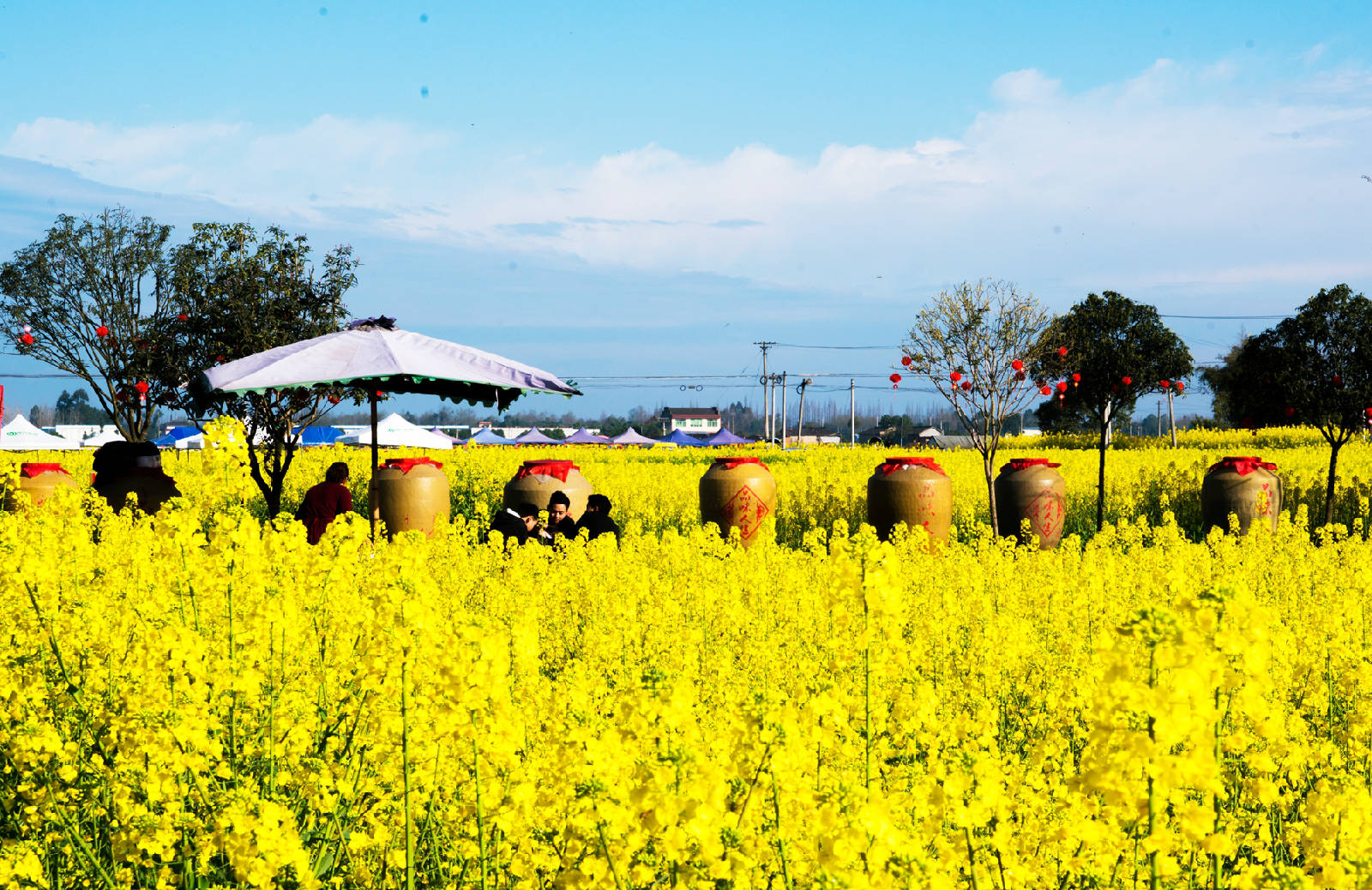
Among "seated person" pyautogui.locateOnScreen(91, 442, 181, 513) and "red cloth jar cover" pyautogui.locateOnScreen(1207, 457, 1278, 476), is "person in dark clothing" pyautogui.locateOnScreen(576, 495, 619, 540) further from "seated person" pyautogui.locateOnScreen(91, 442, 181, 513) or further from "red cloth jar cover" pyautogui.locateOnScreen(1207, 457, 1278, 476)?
"red cloth jar cover" pyautogui.locateOnScreen(1207, 457, 1278, 476)

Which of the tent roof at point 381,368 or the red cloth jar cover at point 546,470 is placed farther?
the red cloth jar cover at point 546,470

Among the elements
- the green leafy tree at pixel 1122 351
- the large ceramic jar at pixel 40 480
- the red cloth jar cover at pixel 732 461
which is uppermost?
the green leafy tree at pixel 1122 351

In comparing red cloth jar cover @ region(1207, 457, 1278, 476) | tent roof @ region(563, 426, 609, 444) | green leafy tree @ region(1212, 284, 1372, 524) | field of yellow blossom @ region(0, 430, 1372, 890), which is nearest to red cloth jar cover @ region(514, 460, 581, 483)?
field of yellow blossom @ region(0, 430, 1372, 890)

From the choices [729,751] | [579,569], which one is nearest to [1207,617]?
[729,751]

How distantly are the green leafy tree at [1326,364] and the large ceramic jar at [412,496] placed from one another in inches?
471

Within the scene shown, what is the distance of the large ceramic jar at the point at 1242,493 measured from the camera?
42.9 ft

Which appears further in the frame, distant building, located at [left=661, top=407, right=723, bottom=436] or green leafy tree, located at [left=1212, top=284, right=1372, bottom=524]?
distant building, located at [left=661, top=407, right=723, bottom=436]

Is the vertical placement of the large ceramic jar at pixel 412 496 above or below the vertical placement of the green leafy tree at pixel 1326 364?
below

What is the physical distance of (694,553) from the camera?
26.9 ft

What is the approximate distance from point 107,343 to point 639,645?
96.1 ft

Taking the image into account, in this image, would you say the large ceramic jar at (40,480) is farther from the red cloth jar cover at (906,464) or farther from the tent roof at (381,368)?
the red cloth jar cover at (906,464)

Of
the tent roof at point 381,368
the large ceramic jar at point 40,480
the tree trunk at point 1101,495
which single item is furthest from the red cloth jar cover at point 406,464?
the tree trunk at point 1101,495

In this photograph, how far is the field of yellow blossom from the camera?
2.02 metres

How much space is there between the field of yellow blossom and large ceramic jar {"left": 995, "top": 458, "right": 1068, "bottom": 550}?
6.31 meters
